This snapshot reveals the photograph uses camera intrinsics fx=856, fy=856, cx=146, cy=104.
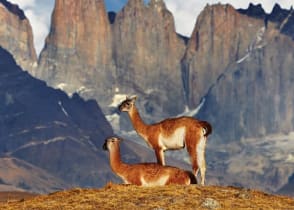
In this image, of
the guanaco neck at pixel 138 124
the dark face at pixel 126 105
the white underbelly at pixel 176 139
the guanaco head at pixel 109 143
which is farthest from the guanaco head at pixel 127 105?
the white underbelly at pixel 176 139

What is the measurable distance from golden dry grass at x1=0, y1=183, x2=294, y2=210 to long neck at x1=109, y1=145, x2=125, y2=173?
1.48 metres

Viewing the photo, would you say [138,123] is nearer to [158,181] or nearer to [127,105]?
[127,105]

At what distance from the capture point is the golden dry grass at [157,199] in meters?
31.9

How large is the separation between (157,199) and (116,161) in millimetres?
6235

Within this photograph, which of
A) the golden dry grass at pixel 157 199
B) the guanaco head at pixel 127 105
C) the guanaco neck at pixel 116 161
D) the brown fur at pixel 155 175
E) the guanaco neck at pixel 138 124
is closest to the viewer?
the golden dry grass at pixel 157 199

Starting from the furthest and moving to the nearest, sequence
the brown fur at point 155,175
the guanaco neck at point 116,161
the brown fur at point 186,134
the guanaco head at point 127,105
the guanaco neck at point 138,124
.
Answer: the guanaco head at point 127,105 → the guanaco neck at point 138,124 → the brown fur at point 186,134 → the guanaco neck at point 116,161 → the brown fur at point 155,175

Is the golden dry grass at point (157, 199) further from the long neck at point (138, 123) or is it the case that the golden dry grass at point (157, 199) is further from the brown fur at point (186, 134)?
the long neck at point (138, 123)

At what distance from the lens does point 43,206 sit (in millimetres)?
32562

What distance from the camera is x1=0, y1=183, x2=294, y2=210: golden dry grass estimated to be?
3186 cm

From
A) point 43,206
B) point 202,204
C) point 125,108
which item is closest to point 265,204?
point 202,204

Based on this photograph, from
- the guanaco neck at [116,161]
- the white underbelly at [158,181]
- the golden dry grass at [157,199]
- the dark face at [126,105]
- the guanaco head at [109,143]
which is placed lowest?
the golden dry grass at [157,199]

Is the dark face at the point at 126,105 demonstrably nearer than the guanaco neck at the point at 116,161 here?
No

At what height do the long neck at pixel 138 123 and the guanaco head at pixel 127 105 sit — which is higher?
the guanaco head at pixel 127 105

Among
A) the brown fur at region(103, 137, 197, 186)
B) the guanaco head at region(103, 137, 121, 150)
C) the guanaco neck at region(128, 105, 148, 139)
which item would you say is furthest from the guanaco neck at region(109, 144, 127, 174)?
the guanaco neck at region(128, 105, 148, 139)
